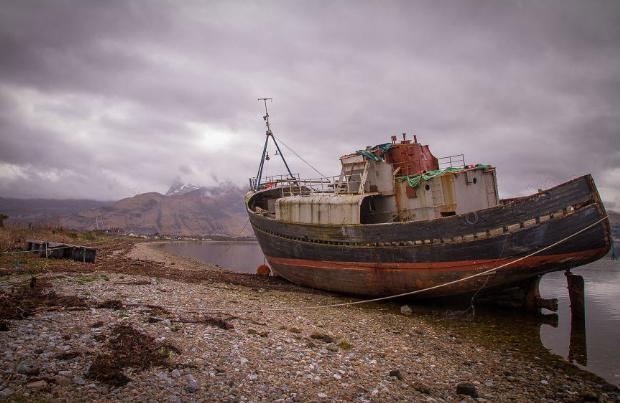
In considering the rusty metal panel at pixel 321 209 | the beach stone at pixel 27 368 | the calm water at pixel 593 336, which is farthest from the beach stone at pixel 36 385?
the rusty metal panel at pixel 321 209

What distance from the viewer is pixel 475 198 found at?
17406mm

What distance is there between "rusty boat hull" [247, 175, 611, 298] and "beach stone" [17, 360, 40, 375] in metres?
13.3

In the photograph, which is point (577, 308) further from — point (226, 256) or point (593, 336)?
point (226, 256)

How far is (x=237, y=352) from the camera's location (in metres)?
8.09

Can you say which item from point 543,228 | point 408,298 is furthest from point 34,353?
point 543,228

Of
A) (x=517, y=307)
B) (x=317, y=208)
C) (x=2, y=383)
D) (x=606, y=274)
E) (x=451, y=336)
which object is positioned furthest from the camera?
(x=606, y=274)

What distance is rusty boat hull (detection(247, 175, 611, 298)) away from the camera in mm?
13250

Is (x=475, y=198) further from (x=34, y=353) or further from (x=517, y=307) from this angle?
(x=34, y=353)

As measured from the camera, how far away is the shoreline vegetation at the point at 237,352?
6129 millimetres

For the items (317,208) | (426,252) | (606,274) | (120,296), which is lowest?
(606,274)

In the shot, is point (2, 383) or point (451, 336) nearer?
point (2, 383)

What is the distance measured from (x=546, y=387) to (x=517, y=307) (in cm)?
854

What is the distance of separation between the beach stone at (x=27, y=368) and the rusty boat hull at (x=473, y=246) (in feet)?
43.7

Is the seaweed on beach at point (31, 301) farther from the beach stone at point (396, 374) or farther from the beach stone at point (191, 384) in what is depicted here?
the beach stone at point (396, 374)
